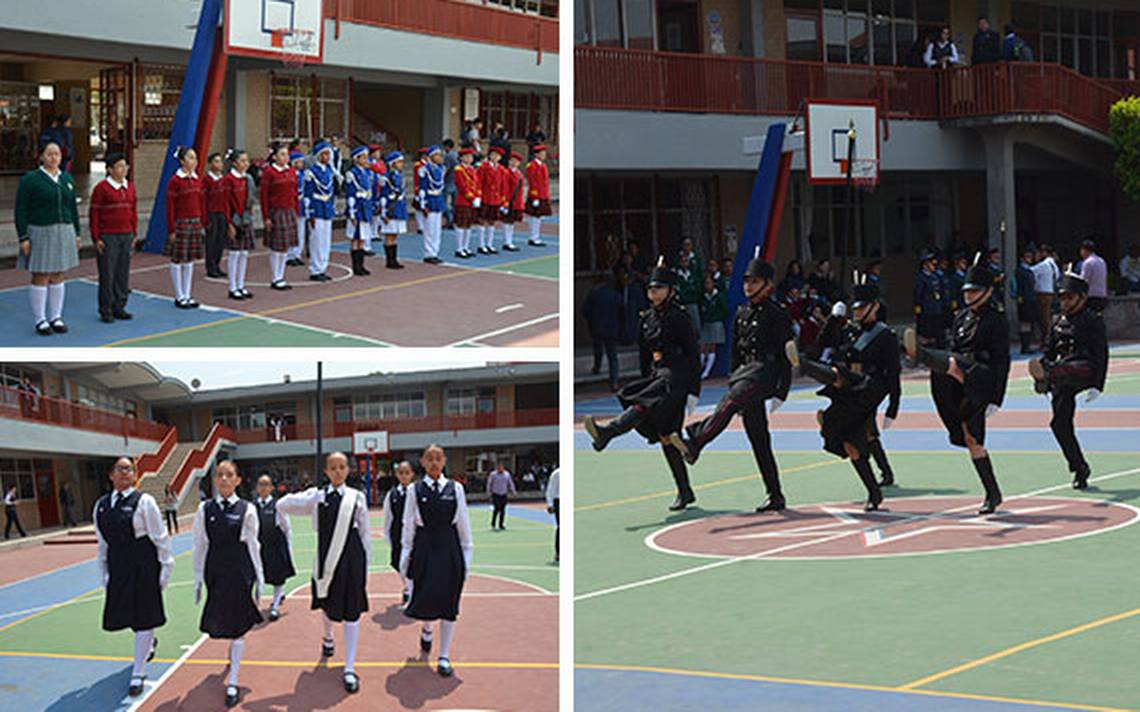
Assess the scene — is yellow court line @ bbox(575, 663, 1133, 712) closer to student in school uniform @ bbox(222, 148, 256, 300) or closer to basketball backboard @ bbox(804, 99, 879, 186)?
student in school uniform @ bbox(222, 148, 256, 300)

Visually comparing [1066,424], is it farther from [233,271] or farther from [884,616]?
[233,271]

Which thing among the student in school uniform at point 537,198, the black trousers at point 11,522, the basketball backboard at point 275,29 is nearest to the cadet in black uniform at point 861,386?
the black trousers at point 11,522

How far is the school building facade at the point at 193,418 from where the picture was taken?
5773 mm

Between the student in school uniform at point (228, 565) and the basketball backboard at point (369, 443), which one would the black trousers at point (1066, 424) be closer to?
the basketball backboard at point (369, 443)

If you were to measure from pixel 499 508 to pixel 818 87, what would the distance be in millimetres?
10590

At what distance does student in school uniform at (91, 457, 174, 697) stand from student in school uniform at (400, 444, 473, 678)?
1.12 m

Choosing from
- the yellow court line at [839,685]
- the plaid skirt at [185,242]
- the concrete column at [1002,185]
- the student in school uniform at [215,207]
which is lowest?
the yellow court line at [839,685]

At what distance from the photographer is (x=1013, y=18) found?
29.8 metres

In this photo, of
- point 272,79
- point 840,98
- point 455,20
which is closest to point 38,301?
point 272,79

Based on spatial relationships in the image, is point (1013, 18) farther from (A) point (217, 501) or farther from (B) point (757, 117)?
(A) point (217, 501)

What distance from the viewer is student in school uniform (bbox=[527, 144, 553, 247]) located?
680 inches

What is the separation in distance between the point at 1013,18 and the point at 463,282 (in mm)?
19329

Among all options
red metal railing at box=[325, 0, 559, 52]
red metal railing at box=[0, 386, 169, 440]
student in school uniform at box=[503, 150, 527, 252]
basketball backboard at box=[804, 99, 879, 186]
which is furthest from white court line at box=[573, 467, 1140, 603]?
red metal railing at box=[325, 0, 559, 52]

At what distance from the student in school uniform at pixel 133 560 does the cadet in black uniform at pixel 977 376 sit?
5.04 metres
